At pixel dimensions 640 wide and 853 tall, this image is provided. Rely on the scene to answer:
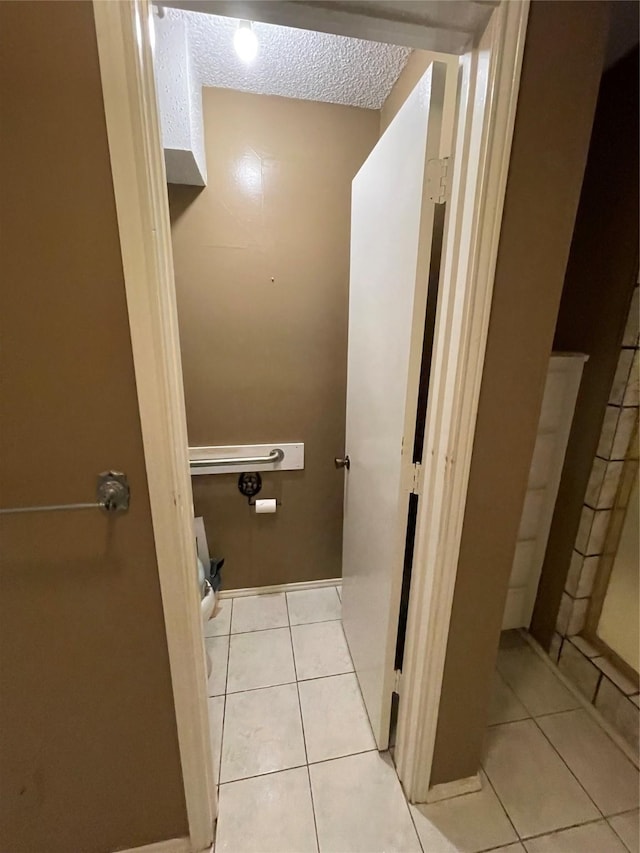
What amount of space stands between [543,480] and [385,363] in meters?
0.99

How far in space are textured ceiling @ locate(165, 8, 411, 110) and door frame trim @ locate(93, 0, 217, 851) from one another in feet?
2.73

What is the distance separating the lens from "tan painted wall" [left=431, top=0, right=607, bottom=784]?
73 cm

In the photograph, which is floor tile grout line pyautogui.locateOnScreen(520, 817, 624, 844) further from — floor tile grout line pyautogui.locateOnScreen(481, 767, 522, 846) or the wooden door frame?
the wooden door frame

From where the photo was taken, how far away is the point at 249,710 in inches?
58.7

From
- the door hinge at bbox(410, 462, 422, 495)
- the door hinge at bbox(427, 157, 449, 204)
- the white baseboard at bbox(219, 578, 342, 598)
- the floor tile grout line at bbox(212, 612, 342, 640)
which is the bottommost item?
the floor tile grout line at bbox(212, 612, 342, 640)

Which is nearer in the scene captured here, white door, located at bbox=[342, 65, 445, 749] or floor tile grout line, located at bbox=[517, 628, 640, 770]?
white door, located at bbox=[342, 65, 445, 749]

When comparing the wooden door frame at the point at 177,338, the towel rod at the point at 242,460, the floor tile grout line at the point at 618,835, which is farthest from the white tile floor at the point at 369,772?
the towel rod at the point at 242,460

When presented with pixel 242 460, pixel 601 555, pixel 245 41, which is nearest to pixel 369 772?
pixel 601 555

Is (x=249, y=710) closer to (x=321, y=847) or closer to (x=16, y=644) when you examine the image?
(x=321, y=847)

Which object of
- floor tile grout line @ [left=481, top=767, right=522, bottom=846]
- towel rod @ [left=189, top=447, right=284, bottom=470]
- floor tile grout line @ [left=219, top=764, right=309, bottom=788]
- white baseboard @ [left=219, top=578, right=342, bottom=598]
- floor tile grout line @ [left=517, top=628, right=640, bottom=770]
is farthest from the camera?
white baseboard @ [left=219, top=578, right=342, bottom=598]

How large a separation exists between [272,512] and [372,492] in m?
0.80

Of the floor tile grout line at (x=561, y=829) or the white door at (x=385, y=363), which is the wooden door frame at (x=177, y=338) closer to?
the white door at (x=385, y=363)

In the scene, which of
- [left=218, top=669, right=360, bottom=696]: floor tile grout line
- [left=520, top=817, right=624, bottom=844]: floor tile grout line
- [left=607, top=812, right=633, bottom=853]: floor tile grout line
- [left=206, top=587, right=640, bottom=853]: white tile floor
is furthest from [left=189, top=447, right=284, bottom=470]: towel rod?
[left=607, top=812, right=633, bottom=853]: floor tile grout line

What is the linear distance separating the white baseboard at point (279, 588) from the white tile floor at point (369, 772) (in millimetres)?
315
